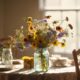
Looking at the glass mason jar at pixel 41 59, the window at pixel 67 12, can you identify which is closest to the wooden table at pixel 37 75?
the glass mason jar at pixel 41 59

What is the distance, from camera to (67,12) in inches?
196

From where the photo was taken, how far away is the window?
491cm

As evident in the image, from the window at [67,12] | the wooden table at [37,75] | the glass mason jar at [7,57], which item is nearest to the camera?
the wooden table at [37,75]

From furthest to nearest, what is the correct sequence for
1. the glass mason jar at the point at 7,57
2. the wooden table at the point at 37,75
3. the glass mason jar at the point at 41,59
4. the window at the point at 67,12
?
the window at the point at 67,12
the glass mason jar at the point at 7,57
the glass mason jar at the point at 41,59
the wooden table at the point at 37,75

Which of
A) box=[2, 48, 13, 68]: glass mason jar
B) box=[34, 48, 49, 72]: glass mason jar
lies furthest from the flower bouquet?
box=[2, 48, 13, 68]: glass mason jar

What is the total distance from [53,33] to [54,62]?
1.65 feet

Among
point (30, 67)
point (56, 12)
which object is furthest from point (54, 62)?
point (56, 12)

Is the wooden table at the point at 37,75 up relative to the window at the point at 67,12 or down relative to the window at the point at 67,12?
down

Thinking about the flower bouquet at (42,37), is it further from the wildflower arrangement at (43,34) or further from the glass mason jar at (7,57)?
the glass mason jar at (7,57)

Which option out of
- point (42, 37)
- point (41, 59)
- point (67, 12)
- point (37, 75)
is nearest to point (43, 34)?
point (42, 37)

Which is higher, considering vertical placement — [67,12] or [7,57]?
[67,12]

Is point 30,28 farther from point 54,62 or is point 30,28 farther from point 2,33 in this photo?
point 2,33

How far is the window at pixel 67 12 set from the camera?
193 inches

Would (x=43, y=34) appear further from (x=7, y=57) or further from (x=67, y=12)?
(x=67, y=12)
